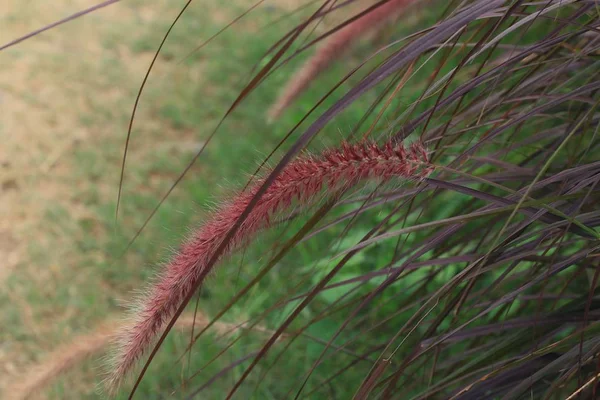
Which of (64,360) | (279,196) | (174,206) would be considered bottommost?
(174,206)

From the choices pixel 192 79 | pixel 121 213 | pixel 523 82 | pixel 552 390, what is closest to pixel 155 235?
pixel 121 213

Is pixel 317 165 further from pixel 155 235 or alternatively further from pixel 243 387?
pixel 155 235

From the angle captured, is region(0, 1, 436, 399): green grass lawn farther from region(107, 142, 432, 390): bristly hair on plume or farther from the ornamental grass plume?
region(107, 142, 432, 390): bristly hair on plume

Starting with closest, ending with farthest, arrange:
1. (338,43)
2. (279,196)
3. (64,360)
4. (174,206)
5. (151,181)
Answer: (279,196)
(64,360)
(338,43)
(174,206)
(151,181)

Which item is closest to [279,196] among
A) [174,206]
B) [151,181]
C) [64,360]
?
[64,360]

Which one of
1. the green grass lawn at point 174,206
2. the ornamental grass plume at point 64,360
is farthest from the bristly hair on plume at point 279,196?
the ornamental grass plume at point 64,360

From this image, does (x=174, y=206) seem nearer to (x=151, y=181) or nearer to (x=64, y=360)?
(x=151, y=181)
